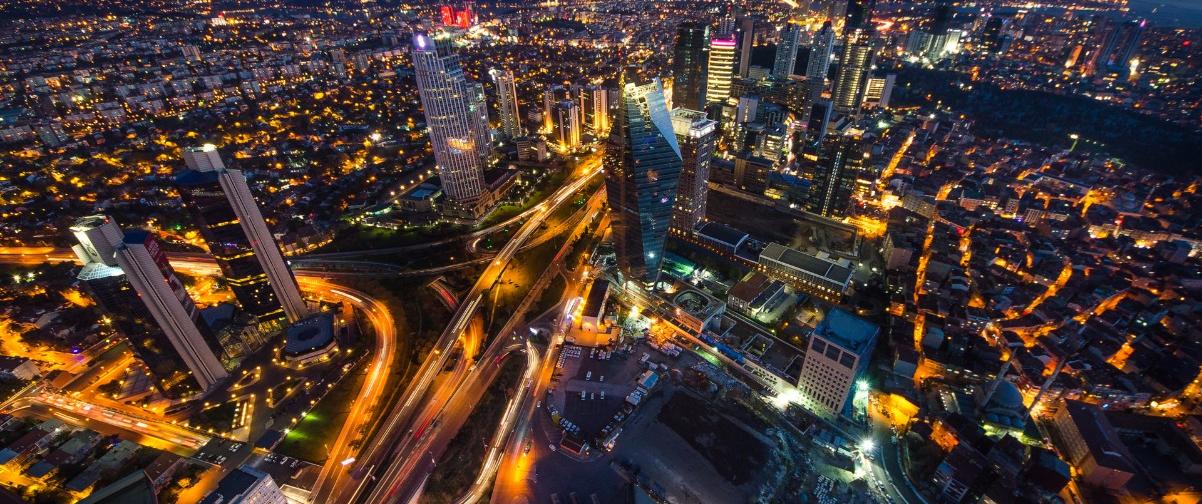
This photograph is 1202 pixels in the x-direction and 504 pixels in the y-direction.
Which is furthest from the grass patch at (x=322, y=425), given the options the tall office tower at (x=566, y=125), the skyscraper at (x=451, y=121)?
the tall office tower at (x=566, y=125)

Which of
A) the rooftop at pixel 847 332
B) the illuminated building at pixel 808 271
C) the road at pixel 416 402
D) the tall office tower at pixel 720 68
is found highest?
the tall office tower at pixel 720 68

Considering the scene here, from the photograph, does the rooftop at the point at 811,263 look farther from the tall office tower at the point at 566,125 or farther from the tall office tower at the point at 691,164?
the tall office tower at the point at 566,125

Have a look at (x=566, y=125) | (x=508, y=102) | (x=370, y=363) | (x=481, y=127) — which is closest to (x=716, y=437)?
(x=370, y=363)

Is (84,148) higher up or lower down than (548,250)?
higher up

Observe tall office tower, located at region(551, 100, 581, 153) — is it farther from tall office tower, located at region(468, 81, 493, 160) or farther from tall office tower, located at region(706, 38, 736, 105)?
tall office tower, located at region(706, 38, 736, 105)

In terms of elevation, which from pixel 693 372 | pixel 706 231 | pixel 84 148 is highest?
pixel 84 148

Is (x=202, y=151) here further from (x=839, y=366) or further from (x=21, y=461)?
(x=839, y=366)

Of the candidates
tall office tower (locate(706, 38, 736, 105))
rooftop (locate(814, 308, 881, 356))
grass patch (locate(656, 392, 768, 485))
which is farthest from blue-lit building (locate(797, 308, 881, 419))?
tall office tower (locate(706, 38, 736, 105))

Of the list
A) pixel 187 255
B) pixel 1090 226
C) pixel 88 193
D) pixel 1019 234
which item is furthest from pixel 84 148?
pixel 1090 226
